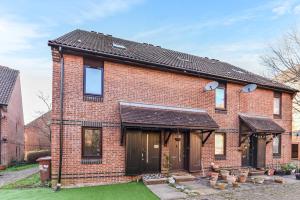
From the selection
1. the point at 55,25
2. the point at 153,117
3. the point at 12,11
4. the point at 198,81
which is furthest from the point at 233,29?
the point at 12,11

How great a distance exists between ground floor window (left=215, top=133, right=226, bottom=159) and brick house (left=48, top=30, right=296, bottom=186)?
0.19 ft

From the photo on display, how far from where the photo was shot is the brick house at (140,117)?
10711mm

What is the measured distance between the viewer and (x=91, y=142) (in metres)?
11.1

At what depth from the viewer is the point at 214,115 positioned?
14484mm

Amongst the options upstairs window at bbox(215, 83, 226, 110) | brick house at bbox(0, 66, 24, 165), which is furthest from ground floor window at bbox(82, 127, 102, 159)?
brick house at bbox(0, 66, 24, 165)

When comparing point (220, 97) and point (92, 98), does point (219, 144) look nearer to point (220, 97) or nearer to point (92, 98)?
point (220, 97)

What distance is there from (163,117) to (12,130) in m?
15.2

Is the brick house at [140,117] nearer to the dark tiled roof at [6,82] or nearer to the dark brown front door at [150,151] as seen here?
the dark brown front door at [150,151]

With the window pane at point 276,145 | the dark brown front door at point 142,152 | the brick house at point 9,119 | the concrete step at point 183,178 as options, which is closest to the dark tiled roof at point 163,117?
the dark brown front door at point 142,152

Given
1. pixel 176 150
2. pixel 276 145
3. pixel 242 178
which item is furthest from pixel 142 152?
pixel 276 145

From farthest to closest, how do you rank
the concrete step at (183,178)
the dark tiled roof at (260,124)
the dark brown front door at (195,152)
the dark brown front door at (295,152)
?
the dark brown front door at (295,152) → the dark tiled roof at (260,124) → the dark brown front door at (195,152) → the concrete step at (183,178)

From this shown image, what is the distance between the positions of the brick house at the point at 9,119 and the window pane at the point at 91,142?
9450 millimetres

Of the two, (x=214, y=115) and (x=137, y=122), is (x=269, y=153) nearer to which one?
(x=214, y=115)

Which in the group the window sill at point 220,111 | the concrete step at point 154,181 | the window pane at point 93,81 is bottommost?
the concrete step at point 154,181
